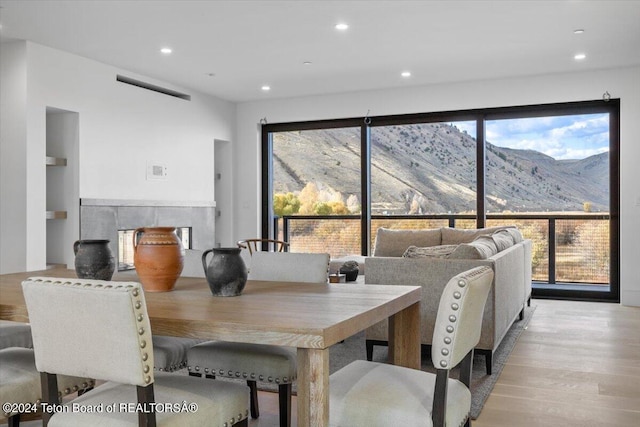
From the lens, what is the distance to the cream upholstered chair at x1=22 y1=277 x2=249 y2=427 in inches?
59.6

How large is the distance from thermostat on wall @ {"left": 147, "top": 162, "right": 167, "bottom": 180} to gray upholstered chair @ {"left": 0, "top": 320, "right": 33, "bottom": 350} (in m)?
4.23

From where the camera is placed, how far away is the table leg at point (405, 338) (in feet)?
7.58

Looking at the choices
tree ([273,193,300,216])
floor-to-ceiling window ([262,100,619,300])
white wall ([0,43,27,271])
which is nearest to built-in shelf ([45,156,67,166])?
white wall ([0,43,27,271])

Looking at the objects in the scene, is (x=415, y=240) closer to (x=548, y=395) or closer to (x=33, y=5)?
(x=548, y=395)

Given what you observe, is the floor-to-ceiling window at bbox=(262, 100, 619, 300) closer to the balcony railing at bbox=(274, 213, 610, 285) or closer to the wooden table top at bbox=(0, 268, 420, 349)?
the balcony railing at bbox=(274, 213, 610, 285)

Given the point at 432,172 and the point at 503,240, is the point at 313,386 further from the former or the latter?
the point at 432,172

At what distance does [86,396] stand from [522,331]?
4.04 meters

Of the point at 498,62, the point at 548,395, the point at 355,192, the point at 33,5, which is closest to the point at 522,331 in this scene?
the point at 548,395

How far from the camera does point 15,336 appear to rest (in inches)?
104

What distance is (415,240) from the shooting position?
258 inches

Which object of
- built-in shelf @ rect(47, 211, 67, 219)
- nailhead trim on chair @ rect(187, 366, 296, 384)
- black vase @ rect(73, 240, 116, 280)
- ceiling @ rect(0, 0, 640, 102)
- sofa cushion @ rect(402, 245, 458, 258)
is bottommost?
nailhead trim on chair @ rect(187, 366, 296, 384)

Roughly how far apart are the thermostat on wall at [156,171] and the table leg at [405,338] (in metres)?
5.07

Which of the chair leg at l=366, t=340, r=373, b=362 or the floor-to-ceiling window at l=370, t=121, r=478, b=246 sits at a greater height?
the floor-to-ceiling window at l=370, t=121, r=478, b=246

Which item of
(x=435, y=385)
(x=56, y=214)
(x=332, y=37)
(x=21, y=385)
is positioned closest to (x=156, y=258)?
(x=21, y=385)
